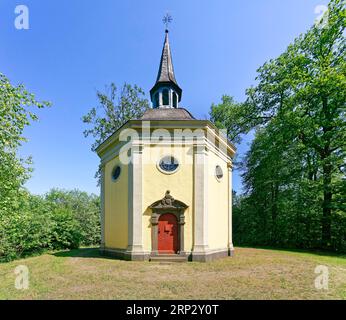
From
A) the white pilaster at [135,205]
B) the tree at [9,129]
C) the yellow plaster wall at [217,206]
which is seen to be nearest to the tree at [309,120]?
the yellow plaster wall at [217,206]

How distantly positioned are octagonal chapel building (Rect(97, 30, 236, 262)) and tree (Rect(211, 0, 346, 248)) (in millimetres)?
9803

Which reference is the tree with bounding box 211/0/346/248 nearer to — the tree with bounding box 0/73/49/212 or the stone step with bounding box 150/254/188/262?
the stone step with bounding box 150/254/188/262

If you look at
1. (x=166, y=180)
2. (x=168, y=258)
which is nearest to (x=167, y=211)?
(x=166, y=180)

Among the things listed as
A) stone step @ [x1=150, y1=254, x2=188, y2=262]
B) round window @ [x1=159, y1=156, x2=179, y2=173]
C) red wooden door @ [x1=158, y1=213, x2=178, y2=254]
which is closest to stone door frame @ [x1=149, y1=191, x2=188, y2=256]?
red wooden door @ [x1=158, y1=213, x2=178, y2=254]

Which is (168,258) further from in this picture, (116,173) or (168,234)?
(116,173)

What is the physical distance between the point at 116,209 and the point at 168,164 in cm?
421

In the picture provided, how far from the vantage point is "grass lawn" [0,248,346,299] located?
6.94m

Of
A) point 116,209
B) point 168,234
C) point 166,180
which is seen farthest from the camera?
point 116,209

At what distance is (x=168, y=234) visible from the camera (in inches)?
496

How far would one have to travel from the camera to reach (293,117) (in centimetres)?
1980
